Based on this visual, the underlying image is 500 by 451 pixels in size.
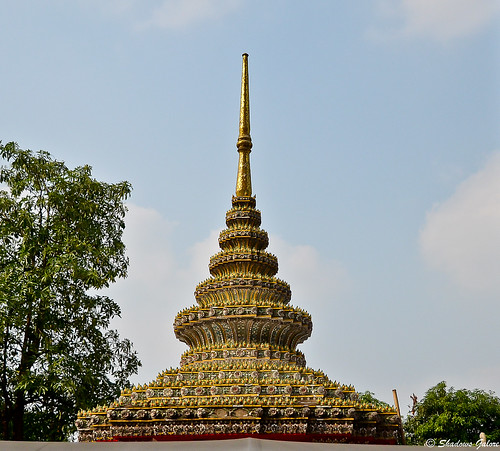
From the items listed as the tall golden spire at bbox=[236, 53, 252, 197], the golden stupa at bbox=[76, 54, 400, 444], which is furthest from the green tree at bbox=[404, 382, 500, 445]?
the tall golden spire at bbox=[236, 53, 252, 197]

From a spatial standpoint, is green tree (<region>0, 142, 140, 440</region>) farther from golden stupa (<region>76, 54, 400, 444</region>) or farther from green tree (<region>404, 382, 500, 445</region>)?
green tree (<region>404, 382, 500, 445</region>)

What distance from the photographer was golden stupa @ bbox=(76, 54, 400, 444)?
18.1 meters

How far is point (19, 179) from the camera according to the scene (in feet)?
80.7

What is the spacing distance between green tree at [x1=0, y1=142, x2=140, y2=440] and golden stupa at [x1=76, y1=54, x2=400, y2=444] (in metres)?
3.34

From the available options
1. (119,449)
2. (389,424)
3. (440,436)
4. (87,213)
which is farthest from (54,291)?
(440,436)

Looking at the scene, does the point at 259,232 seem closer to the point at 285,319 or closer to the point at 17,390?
the point at 285,319

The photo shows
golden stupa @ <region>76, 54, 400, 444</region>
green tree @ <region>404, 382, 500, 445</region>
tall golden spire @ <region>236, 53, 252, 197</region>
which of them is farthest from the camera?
green tree @ <region>404, 382, 500, 445</region>

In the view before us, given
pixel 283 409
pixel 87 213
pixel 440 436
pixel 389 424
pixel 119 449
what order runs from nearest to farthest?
pixel 119 449, pixel 283 409, pixel 389 424, pixel 87 213, pixel 440 436

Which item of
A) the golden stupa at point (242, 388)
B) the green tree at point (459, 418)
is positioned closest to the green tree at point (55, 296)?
the golden stupa at point (242, 388)

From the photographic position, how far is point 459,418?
33.6 meters

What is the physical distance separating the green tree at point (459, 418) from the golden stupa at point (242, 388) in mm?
14659

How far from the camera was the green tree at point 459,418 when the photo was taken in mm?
33781

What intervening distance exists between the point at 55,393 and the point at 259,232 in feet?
34.0

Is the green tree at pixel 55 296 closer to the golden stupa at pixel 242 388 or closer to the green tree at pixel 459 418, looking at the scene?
the golden stupa at pixel 242 388
